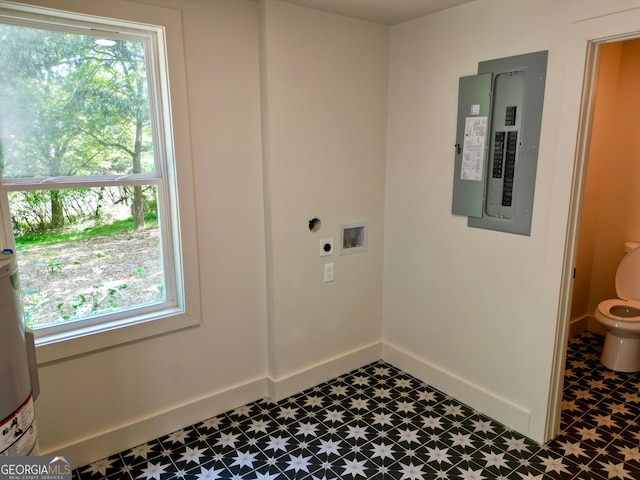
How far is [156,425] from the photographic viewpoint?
234cm

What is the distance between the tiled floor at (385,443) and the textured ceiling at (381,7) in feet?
7.53

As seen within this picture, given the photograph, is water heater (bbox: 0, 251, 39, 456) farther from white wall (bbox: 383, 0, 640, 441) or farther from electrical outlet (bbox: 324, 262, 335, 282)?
white wall (bbox: 383, 0, 640, 441)

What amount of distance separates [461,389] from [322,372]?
885mm

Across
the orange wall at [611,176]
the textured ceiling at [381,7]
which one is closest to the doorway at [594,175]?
the orange wall at [611,176]

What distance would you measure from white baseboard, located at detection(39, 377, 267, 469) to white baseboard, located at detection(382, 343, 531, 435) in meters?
0.99

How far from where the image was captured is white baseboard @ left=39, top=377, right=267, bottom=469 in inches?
83.8

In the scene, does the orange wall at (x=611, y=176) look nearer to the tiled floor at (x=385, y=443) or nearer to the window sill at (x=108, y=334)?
the tiled floor at (x=385, y=443)

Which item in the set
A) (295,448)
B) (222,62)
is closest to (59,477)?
(295,448)

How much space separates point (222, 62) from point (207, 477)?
207 cm

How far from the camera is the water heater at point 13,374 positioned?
1.35 meters

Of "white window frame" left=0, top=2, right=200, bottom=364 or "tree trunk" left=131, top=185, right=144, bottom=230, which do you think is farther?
"tree trunk" left=131, top=185, right=144, bottom=230

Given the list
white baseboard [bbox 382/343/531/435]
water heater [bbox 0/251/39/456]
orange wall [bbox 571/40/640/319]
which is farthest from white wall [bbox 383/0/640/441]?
water heater [bbox 0/251/39/456]

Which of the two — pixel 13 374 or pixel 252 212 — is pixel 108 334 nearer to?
A: pixel 13 374

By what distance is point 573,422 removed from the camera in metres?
2.43
